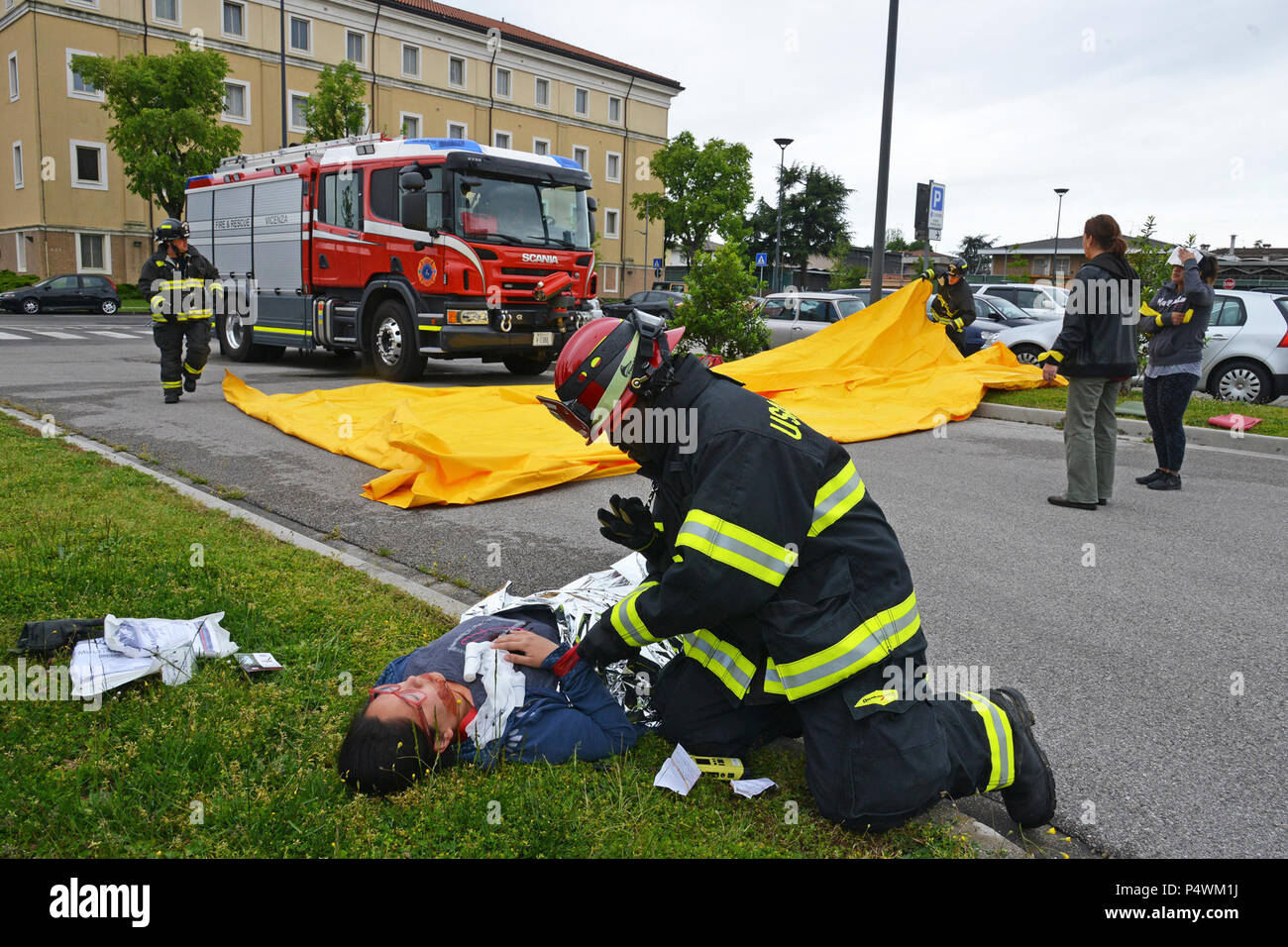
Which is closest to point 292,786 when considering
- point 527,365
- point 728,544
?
point 728,544

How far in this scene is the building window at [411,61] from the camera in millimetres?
48219

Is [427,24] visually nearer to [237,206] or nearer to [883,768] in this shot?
[237,206]

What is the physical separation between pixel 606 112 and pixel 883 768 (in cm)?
5911

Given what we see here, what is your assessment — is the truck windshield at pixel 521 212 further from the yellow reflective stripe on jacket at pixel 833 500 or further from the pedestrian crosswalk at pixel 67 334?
the pedestrian crosswalk at pixel 67 334

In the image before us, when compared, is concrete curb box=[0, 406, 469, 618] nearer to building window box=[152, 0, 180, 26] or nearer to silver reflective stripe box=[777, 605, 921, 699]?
silver reflective stripe box=[777, 605, 921, 699]

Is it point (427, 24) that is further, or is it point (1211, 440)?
point (427, 24)

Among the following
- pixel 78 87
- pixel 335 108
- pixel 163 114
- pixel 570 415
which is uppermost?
pixel 78 87

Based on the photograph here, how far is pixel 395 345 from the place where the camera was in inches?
522

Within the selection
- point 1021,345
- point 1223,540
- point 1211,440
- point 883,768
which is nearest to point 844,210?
point 1021,345

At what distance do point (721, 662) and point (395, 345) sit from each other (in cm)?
1127

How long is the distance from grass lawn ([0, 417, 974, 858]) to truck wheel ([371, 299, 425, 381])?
903 centimetres

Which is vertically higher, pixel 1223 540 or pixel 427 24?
pixel 427 24

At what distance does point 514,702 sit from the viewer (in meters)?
3.01

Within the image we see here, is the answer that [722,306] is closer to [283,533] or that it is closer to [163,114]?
[283,533]
